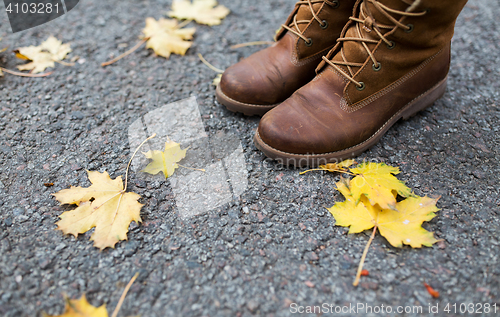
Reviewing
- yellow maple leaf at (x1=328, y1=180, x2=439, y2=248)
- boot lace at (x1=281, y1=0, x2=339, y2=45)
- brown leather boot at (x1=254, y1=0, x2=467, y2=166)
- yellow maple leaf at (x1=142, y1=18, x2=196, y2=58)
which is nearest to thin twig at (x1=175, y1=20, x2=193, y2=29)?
yellow maple leaf at (x1=142, y1=18, x2=196, y2=58)

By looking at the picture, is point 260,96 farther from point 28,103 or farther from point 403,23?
point 28,103

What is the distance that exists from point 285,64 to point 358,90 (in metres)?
0.41

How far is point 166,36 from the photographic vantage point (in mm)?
2295

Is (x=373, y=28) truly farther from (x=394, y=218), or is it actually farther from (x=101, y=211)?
(x=101, y=211)

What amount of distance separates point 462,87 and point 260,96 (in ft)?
3.94

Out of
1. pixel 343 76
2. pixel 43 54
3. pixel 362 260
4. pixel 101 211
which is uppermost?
pixel 343 76

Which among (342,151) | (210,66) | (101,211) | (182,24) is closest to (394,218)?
(342,151)

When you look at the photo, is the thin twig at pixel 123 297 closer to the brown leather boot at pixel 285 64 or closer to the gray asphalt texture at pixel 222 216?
the gray asphalt texture at pixel 222 216

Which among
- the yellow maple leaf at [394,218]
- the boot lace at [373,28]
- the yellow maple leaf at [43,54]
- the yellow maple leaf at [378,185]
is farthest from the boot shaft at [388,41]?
the yellow maple leaf at [43,54]

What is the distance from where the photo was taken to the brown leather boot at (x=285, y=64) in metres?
1.59

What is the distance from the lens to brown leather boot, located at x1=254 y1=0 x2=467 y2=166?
134cm

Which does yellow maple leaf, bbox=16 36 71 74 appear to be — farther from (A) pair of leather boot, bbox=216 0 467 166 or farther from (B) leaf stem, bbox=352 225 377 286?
(B) leaf stem, bbox=352 225 377 286

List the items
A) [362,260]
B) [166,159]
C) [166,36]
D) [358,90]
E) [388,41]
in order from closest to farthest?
[362,260] < [388,41] < [358,90] < [166,159] < [166,36]

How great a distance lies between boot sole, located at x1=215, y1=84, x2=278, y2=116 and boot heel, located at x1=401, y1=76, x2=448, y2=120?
2.13ft
